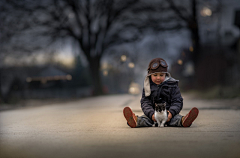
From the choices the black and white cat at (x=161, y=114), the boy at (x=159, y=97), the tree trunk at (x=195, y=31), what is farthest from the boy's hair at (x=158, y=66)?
the tree trunk at (x=195, y=31)

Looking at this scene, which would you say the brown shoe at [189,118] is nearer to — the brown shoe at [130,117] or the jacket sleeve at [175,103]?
the jacket sleeve at [175,103]

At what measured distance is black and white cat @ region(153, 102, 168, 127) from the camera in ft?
15.3

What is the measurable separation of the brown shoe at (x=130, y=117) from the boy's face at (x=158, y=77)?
2.65 ft

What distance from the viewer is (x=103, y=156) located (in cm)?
314

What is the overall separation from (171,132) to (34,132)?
8.19 feet

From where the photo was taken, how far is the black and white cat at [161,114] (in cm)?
466

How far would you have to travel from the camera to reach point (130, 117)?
489 centimetres

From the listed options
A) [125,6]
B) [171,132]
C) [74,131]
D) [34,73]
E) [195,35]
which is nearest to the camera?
[171,132]

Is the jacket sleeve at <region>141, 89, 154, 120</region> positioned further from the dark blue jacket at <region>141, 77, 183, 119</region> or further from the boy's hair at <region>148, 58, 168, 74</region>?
the boy's hair at <region>148, 58, 168, 74</region>

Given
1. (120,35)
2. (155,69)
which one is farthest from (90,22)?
(155,69)

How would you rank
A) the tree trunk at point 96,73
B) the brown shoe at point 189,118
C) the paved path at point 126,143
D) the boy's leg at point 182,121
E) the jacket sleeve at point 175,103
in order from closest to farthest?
the paved path at point 126,143 < the brown shoe at point 189,118 < the boy's leg at point 182,121 < the jacket sleeve at point 175,103 < the tree trunk at point 96,73

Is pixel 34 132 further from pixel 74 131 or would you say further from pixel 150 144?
pixel 150 144

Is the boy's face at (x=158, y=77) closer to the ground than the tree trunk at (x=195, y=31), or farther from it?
closer to the ground

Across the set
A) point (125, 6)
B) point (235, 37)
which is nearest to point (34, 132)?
point (125, 6)
